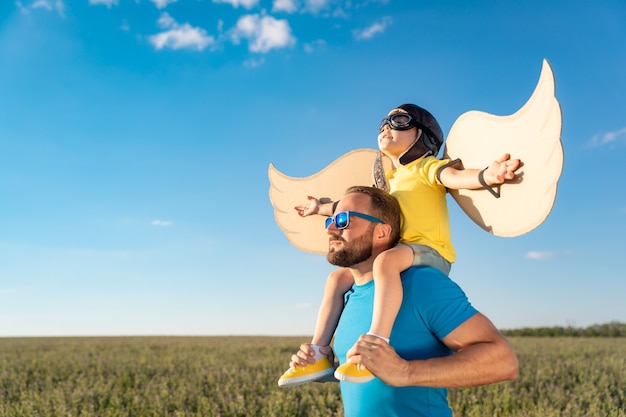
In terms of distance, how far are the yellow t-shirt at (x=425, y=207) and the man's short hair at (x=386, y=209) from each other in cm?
5

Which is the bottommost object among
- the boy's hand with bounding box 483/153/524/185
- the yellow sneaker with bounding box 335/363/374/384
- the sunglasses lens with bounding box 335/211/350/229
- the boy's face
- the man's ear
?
the yellow sneaker with bounding box 335/363/374/384

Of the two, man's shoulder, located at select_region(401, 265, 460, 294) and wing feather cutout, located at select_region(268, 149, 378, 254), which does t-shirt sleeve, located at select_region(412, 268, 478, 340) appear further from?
wing feather cutout, located at select_region(268, 149, 378, 254)

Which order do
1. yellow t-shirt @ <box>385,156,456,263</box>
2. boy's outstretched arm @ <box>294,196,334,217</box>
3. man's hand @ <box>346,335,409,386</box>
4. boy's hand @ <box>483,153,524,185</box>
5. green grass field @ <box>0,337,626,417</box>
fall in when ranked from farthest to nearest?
green grass field @ <box>0,337,626,417</box> → boy's outstretched arm @ <box>294,196,334,217</box> → yellow t-shirt @ <box>385,156,456,263</box> → boy's hand @ <box>483,153,524,185</box> → man's hand @ <box>346,335,409,386</box>

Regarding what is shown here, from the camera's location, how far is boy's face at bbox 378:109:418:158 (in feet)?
12.0

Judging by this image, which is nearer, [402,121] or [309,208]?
[402,121]

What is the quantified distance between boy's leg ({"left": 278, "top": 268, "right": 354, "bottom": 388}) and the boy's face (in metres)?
0.82

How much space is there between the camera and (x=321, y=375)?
3475mm

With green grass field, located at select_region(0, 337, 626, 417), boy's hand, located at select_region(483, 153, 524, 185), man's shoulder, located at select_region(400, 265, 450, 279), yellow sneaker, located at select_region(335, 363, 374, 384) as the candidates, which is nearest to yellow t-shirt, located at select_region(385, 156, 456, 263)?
man's shoulder, located at select_region(400, 265, 450, 279)

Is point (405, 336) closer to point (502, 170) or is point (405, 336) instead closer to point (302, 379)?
point (302, 379)

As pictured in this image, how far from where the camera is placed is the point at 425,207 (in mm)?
3391

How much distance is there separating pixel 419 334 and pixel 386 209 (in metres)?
0.72

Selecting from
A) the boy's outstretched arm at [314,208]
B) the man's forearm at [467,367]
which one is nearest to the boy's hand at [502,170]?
the man's forearm at [467,367]

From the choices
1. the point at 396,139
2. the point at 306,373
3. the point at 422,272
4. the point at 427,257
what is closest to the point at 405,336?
the point at 422,272

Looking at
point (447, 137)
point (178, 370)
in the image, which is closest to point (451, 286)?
point (447, 137)
